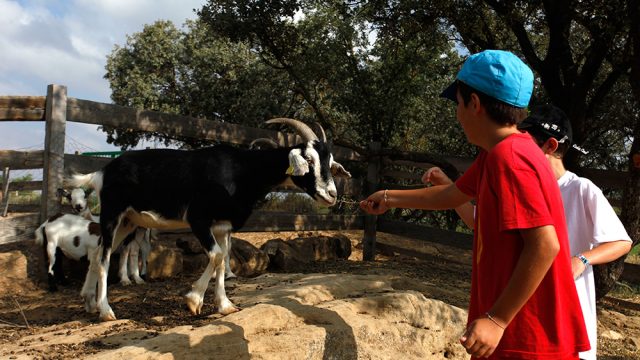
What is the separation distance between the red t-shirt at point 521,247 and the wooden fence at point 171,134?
17.9ft

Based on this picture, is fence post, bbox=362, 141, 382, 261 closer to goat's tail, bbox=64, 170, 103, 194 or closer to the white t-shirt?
goat's tail, bbox=64, 170, 103, 194

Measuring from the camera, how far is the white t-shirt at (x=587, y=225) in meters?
2.49

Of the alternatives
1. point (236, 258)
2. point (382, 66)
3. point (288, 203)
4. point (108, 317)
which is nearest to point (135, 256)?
point (236, 258)

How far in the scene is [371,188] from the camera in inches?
407

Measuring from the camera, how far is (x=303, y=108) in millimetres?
19250

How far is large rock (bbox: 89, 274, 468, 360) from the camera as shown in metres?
3.15

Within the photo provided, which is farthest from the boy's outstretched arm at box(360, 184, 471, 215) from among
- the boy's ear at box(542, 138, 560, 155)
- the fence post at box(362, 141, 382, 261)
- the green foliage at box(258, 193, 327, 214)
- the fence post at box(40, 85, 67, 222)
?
the green foliage at box(258, 193, 327, 214)

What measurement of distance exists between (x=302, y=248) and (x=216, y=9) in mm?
5561

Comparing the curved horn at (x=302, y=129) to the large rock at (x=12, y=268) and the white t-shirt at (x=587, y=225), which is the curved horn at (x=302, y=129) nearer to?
the large rock at (x=12, y=268)

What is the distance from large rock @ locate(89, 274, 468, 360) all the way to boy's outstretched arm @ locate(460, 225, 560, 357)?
169cm

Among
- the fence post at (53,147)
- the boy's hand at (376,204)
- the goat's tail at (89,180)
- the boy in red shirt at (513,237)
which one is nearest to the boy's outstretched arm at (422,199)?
the boy's hand at (376,204)

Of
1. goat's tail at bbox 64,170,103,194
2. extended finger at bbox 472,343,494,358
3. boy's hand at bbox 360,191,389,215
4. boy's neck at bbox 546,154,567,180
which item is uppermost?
boy's neck at bbox 546,154,567,180

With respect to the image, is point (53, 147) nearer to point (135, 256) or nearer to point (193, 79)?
point (135, 256)

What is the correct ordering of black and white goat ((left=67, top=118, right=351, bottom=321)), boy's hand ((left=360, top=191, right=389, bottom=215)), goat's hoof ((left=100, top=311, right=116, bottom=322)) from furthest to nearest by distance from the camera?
black and white goat ((left=67, top=118, right=351, bottom=321)), goat's hoof ((left=100, top=311, right=116, bottom=322)), boy's hand ((left=360, top=191, right=389, bottom=215))
